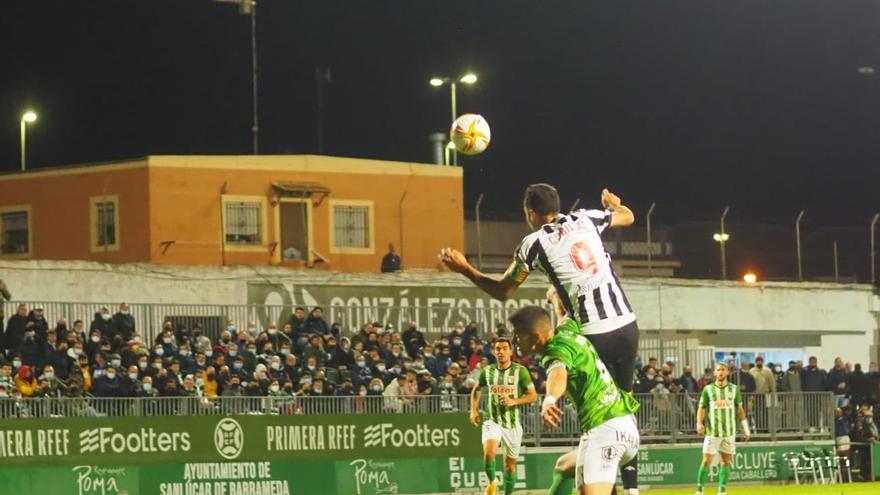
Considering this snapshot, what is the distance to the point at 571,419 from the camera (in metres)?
33.6

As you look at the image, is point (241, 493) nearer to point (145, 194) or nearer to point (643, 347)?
point (643, 347)

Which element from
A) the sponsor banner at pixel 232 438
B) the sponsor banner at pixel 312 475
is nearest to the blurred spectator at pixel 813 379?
the sponsor banner at pixel 312 475

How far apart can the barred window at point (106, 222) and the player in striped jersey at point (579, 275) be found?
36502 millimetres

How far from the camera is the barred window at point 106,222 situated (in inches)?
1891

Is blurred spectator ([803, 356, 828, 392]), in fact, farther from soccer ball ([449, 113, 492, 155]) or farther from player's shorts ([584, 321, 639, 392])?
player's shorts ([584, 321, 639, 392])

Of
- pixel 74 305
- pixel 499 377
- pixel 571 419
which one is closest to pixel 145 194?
pixel 74 305

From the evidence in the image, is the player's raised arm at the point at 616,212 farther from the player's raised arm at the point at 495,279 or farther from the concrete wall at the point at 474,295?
the concrete wall at the point at 474,295

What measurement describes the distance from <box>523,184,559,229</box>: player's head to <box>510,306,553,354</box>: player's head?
1552 millimetres

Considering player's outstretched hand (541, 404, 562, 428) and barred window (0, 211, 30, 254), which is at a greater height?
barred window (0, 211, 30, 254)

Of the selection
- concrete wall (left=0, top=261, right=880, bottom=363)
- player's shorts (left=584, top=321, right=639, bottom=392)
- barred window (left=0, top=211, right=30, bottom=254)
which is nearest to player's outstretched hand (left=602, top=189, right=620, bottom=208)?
player's shorts (left=584, top=321, right=639, bottom=392)

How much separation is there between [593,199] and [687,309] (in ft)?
137

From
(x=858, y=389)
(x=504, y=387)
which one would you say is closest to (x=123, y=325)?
(x=504, y=387)

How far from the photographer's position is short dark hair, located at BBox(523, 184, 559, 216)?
41.7 ft

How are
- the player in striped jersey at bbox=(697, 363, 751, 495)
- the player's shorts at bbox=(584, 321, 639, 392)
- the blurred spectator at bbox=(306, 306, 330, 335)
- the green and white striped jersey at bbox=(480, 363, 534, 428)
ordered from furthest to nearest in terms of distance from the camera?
the blurred spectator at bbox=(306, 306, 330, 335)
the player in striped jersey at bbox=(697, 363, 751, 495)
the green and white striped jersey at bbox=(480, 363, 534, 428)
the player's shorts at bbox=(584, 321, 639, 392)
